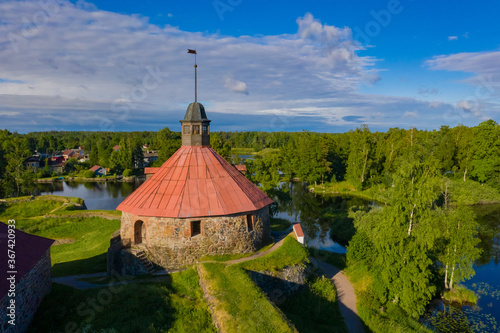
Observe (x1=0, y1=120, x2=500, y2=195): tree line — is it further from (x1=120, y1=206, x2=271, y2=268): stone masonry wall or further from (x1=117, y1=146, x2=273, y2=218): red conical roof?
(x1=120, y1=206, x2=271, y2=268): stone masonry wall

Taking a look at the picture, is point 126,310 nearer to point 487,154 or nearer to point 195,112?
point 195,112

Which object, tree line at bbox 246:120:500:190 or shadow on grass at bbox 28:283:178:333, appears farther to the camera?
tree line at bbox 246:120:500:190

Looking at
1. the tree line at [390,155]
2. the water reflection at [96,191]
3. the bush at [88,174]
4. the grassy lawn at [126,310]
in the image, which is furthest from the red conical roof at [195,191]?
the bush at [88,174]

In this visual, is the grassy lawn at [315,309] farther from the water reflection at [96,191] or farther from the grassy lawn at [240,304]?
the water reflection at [96,191]

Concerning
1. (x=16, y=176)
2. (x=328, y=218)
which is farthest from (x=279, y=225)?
(x=16, y=176)

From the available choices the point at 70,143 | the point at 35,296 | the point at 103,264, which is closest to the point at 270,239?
the point at 103,264

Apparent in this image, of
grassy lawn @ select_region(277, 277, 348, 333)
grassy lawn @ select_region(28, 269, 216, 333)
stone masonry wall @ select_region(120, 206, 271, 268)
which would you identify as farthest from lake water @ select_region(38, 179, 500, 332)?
grassy lawn @ select_region(28, 269, 216, 333)

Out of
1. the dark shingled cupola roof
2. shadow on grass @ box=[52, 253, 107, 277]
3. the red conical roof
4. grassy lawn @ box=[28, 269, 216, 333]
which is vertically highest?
the dark shingled cupola roof
